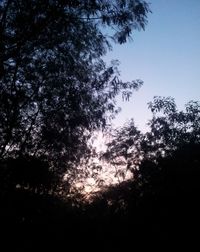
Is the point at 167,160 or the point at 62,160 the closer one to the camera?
the point at 167,160

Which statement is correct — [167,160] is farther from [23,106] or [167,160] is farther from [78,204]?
[23,106]

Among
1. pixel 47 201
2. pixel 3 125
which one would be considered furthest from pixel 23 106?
pixel 47 201

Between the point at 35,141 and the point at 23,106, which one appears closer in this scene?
the point at 23,106

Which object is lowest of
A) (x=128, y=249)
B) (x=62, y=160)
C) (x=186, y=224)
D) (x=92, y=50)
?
(x=128, y=249)

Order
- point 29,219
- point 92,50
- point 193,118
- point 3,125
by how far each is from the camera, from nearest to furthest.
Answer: point 29,219
point 92,50
point 3,125
point 193,118

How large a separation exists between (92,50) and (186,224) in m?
12.6

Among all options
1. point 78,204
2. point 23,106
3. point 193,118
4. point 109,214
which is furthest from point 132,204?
point 193,118

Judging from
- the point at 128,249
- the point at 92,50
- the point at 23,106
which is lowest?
the point at 128,249

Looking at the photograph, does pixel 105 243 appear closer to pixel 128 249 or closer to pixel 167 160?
pixel 128 249

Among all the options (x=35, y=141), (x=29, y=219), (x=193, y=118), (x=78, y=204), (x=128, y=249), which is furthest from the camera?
(x=193, y=118)

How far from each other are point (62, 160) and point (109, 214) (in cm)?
1429

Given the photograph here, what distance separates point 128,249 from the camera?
11617mm

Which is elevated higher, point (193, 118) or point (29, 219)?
point (193, 118)

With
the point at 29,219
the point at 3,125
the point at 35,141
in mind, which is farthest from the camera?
the point at 35,141
